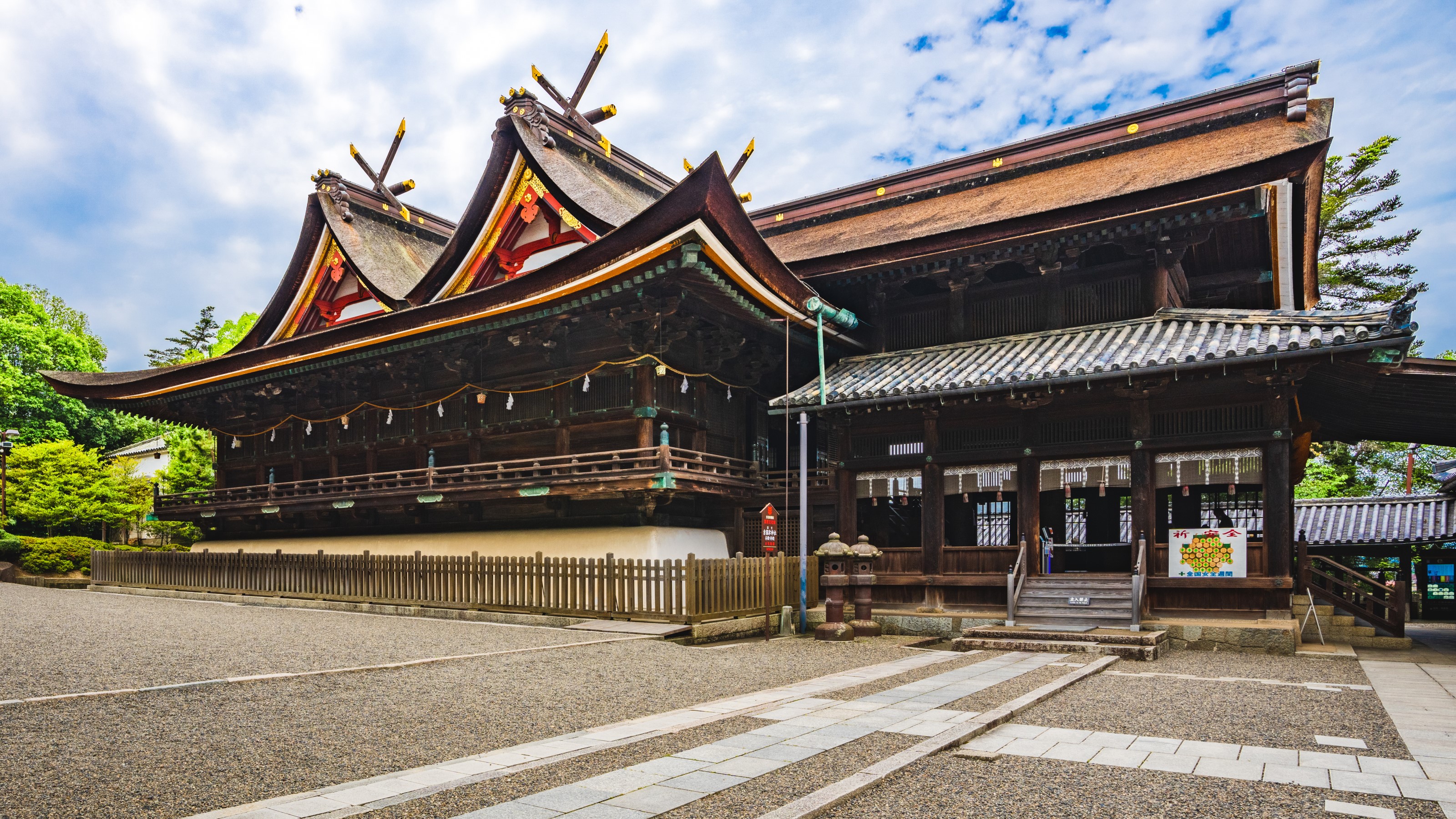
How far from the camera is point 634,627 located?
13.9 metres

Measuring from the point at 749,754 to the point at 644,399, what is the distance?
38.7 feet

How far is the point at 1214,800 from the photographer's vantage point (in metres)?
5.23

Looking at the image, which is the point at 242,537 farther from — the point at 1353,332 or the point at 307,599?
the point at 1353,332

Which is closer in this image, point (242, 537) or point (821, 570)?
point (821, 570)

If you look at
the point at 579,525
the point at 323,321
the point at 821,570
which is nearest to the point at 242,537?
the point at 323,321

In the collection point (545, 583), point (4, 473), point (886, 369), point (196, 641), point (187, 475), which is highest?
point (886, 369)

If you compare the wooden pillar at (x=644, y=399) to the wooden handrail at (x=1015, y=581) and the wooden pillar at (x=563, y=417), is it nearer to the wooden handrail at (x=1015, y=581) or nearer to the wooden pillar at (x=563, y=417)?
the wooden pillar at (x=563, y=417)

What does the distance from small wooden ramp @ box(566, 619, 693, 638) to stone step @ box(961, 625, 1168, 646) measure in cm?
451

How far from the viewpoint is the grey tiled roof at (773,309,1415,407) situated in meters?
12.6

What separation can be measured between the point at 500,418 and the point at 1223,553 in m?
14.8

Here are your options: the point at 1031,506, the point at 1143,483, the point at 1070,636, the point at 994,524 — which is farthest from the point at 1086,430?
the point at 994,524

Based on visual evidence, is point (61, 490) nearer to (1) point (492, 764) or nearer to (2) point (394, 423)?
(2) point (394, 423)

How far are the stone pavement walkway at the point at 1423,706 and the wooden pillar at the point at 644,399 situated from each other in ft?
38.8

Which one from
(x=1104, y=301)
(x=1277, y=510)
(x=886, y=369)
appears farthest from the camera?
(x=886, y=369)
